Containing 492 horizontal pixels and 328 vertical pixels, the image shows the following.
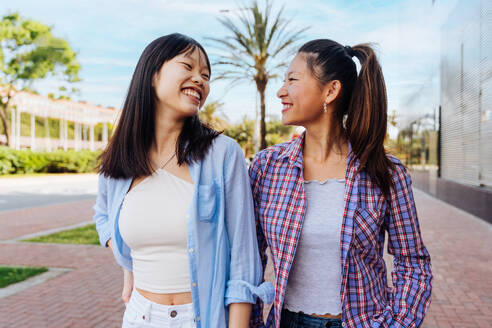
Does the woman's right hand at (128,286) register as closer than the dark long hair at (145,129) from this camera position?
No

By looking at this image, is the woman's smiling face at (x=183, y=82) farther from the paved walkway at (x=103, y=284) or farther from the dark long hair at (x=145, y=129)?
the paved walkway at (x=103, y=284)

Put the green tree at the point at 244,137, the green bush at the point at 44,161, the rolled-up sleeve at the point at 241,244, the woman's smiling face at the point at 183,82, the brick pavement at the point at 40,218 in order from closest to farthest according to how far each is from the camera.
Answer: the rolled-up sleeve at the point at 241,244 < the woman's smiling face at the point at 183,82 < the brick pavement at the point at 40,218 < the green bush at the point at 44,161 < the green tree at the point at 244,137

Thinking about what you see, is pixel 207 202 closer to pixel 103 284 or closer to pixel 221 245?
pixel 221 245

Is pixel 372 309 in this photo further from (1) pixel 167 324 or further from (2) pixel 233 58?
(2) pixel 233 58

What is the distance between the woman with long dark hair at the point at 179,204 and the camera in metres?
1.52

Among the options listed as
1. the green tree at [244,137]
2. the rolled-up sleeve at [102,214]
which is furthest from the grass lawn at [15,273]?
the green tree at [244,137]

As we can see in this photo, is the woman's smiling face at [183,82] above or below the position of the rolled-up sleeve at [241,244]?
above

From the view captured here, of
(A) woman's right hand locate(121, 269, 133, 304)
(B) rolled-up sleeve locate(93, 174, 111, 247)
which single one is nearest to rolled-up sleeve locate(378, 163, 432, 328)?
(A) woman's right hand locate(121, 269, 133, 304)

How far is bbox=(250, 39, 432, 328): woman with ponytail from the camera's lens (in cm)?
169

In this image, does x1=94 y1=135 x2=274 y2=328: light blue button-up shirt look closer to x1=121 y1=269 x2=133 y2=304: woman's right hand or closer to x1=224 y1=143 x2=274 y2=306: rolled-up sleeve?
x1=224 y1=143 x2=274 y2=306: rolled-up sleeve

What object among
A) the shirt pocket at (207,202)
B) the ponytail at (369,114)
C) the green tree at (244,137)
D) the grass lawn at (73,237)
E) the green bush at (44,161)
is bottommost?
the grass lawn at (73,237)

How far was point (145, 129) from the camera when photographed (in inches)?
70.9

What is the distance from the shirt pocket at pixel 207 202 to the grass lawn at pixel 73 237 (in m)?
6.89

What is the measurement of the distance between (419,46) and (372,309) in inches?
789
